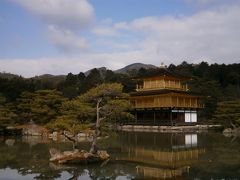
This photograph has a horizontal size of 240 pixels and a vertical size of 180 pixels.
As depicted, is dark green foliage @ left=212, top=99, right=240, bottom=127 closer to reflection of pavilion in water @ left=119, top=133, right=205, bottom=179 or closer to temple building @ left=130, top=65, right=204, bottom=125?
temple building @ left=130, top=65, right=204, bottom=125

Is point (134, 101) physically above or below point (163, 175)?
above

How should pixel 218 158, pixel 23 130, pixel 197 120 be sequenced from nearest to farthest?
1. pixel 218 158
2. pixel 23 130
3. pixel 197 120

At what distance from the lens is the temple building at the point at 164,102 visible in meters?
42.6

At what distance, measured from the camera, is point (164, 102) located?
141ft

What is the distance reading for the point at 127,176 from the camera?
13227 millimetres

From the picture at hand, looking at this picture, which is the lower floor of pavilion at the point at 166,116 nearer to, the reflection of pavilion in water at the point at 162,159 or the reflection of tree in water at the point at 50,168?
the reflection of pavilion in water at the point at 162,159

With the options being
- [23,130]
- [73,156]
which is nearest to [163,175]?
[73,156]

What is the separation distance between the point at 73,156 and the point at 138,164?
2.70m

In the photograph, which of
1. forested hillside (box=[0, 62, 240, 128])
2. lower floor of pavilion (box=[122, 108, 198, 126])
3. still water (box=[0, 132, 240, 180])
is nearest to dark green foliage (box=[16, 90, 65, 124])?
forested hillside (box=[0, 62, 240, 128])

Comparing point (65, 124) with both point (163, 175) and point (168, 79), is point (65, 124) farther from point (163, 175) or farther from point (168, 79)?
point (168, 79)

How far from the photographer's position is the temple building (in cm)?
4259

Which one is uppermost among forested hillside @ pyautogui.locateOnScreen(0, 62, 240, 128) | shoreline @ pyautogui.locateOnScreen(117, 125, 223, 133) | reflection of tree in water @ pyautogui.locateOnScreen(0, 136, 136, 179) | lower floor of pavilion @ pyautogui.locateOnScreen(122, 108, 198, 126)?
forested hillside @ pyautogui.locateOnScreen(0, 62, 240, 128)

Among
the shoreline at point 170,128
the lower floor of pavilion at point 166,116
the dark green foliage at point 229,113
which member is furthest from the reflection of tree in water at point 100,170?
the lower floor of pavilion at point 166,116

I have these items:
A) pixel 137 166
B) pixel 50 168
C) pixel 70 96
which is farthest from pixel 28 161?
pixel 70 96
